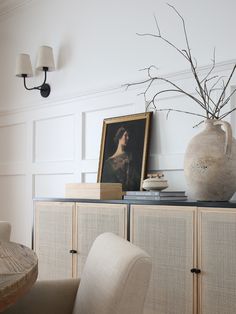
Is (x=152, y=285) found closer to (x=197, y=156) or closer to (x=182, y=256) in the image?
(x=182, y=256)

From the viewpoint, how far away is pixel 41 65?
3.05 m

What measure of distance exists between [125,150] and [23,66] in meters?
1.17

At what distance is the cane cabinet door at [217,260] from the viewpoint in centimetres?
163

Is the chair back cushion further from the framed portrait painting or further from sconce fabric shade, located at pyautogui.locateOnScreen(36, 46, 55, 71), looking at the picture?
sconce fabric shade, located at pyautogui.locateOnScreen(36, 46, 55, 71)

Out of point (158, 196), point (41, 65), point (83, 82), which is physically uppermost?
point (41, 65)

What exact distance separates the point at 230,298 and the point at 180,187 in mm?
820

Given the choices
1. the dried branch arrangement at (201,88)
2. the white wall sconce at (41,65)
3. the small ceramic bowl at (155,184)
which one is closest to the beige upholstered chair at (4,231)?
the small ceramic bowl at (155,184)

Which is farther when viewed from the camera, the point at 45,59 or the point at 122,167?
the point at 45,59

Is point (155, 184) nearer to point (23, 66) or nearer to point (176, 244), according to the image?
point (176, 244)

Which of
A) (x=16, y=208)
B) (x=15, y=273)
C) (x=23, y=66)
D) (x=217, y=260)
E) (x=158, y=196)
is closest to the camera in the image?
(x=15, y=273)

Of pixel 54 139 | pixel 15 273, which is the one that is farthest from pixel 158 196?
pixel 54 139

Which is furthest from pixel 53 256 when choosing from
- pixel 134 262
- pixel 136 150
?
pixel 134 262

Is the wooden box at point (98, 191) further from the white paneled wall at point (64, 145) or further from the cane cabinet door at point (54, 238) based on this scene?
the white paneled wall at point (64, 145)

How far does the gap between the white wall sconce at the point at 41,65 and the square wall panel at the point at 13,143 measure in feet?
1.23
